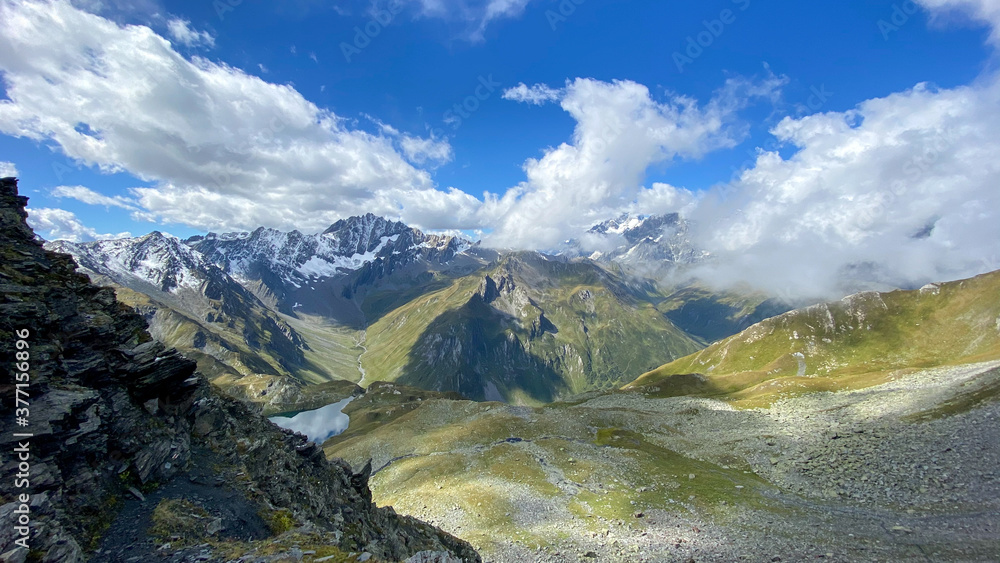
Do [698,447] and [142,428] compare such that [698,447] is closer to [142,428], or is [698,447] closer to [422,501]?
[422,501]

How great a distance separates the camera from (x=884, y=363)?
465 feet

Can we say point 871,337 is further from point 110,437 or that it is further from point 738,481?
point 110,437

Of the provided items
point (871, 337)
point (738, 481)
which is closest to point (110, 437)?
point (738, 481)

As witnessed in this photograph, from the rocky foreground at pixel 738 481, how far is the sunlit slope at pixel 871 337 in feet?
195

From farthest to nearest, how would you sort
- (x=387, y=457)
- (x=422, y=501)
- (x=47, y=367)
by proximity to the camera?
(x=387, y=457)
(x=422, y=501)
(x=47, y=367)

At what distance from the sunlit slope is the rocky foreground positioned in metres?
59.4

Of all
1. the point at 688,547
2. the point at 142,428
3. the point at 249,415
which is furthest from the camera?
the point at 688,547

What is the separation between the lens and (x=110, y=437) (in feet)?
55.9

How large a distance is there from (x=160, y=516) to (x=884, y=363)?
20052 cm

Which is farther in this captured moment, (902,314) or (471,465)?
(902,314)

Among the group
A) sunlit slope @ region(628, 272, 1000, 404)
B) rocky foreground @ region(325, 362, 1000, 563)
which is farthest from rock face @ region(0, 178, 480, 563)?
sunlit slope @ region(628, 272, 1000, 404)

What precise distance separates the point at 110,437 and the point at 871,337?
777 ft

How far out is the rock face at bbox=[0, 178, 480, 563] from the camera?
13852mm

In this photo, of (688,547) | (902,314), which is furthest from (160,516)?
(902,314)
